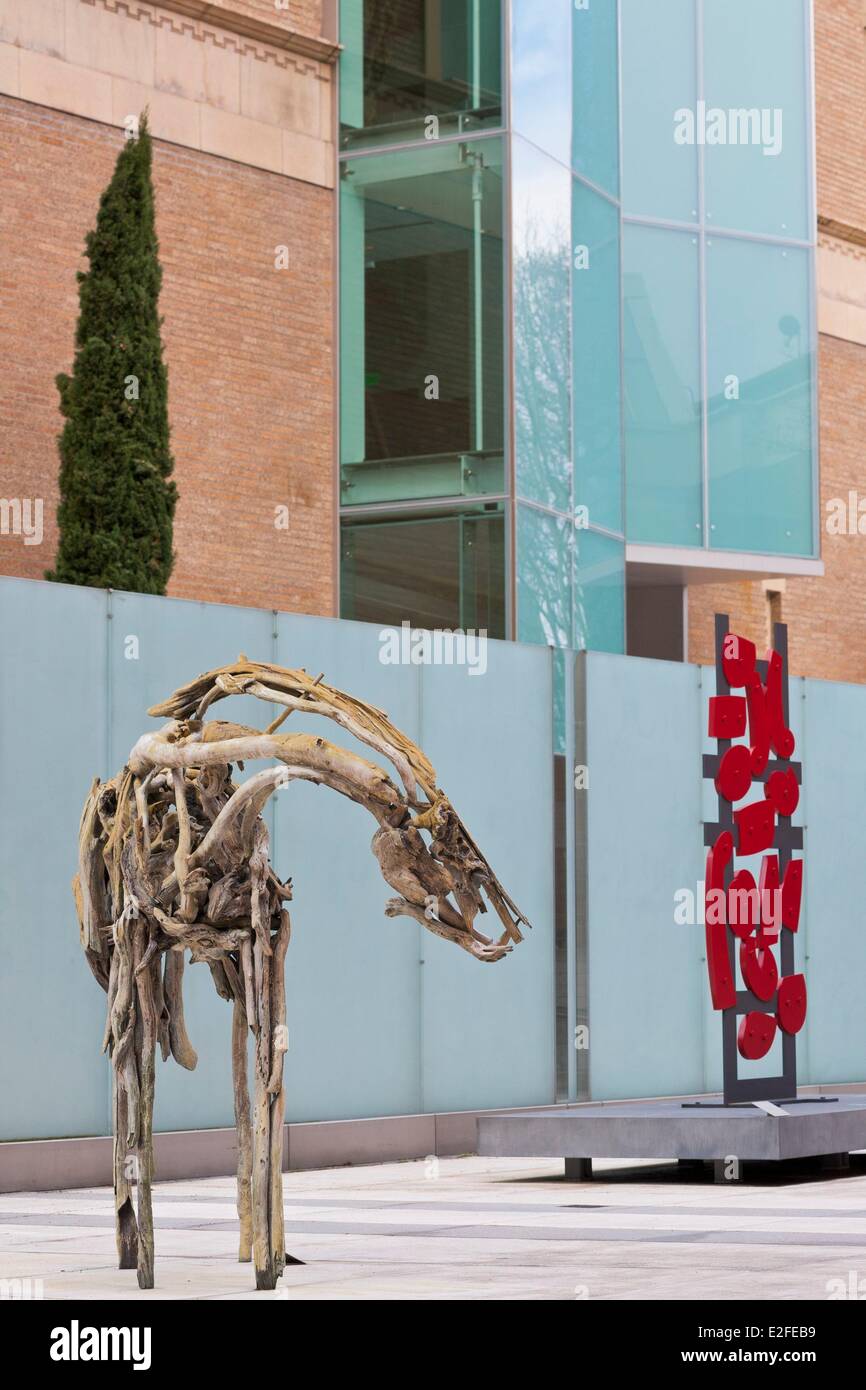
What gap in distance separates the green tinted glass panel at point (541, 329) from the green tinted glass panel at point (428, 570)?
69 centimetres

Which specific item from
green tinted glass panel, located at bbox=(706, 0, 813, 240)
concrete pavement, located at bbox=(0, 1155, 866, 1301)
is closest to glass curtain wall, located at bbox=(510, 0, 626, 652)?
green tinted glass panel, located at bbox=(706, 0, 813, 240)

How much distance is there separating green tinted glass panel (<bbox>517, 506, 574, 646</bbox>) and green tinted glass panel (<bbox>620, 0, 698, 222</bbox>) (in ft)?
15.0

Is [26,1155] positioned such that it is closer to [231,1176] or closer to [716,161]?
[231,1176]

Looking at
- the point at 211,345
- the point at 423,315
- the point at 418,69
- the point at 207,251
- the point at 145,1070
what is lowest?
the point at 145,1070

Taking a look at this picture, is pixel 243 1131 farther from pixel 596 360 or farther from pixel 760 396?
pixel 760 396

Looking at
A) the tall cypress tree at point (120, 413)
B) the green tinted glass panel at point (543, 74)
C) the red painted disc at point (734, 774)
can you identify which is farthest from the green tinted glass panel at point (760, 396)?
the red painted disc at point (734, 774)

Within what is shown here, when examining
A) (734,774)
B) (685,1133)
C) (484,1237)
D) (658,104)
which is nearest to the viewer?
(484,1237)

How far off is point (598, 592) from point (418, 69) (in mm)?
5649

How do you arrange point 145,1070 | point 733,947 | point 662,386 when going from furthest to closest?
point 662,386
point 733,947
point 145,1070

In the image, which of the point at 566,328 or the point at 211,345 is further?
the point at 566,328

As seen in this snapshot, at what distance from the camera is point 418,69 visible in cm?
2214

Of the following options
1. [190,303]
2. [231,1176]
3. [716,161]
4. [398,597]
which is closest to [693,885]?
[398,597]

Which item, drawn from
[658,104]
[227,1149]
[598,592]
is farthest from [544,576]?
[227,1149]

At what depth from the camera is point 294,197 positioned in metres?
22.4
